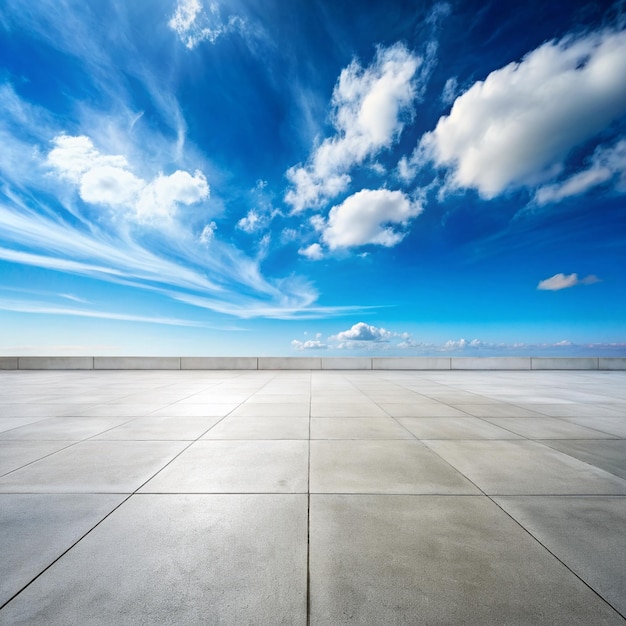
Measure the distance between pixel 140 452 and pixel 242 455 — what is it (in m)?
1.54

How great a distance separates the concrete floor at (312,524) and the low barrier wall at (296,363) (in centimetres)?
1473

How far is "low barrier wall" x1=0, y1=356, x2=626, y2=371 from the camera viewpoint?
20.8 meters

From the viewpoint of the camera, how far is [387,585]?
2.23 metres

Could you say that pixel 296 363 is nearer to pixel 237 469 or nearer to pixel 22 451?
pixel 22 451

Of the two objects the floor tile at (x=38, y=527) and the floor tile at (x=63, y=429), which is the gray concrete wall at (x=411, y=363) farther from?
the floor tile at (x=38, y=527)

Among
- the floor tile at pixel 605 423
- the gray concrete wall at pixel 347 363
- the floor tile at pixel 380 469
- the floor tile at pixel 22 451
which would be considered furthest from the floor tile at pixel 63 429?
the gray concrete wall at pixel 347 363

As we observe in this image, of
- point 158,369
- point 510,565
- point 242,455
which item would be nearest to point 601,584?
point 510,565

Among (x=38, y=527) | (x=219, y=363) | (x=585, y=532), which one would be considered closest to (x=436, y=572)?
(x=585, y=532)

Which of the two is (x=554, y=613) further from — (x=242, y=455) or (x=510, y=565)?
(x=242, y=455)

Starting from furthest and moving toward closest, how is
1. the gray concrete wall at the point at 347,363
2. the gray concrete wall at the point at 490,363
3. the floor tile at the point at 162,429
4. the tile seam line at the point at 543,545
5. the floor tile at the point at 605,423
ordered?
the gray concrete wall at the point at 490,363, the gray concrete wall at the point at 347,363, the floor tile at the point at 605,423, the floor tile at the point at 162,429, the tile seam line at the point at 543,545

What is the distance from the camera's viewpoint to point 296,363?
20.9 m

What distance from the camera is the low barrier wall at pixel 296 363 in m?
20.8

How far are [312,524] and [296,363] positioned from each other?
18.1 meters

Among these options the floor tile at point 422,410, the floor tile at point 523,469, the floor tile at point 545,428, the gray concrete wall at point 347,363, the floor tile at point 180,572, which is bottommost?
the floor tile at point 180,572
